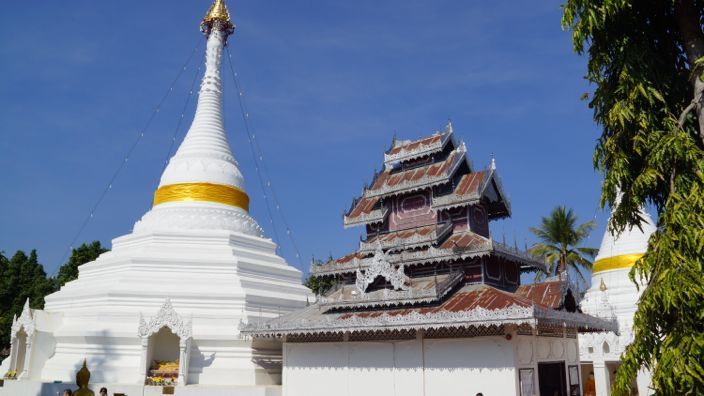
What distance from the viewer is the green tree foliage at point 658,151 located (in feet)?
28.2

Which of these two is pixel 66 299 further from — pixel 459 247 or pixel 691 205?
pixel 691 205

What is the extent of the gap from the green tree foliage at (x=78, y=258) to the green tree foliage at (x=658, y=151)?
42689 mm

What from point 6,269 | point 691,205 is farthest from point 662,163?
point 6,269

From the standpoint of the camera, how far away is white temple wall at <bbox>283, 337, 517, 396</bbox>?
17266mm

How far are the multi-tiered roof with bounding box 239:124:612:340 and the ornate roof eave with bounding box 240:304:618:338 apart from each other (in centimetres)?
3

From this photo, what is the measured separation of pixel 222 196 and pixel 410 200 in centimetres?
1109

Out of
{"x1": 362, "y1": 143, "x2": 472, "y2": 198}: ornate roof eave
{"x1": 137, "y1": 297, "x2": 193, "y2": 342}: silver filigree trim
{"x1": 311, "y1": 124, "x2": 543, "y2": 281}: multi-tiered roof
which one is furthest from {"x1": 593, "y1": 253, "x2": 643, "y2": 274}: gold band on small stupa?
{"x1": 137, "y1": 297, "x2": 193, "y2": 342}: silver filigree trim

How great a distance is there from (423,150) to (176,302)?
12.3 metres

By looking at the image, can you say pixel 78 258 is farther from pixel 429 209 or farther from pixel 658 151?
pixel 658 151

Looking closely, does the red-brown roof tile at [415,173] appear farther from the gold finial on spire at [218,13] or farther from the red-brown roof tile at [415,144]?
the gold finial on spire at [218,13]

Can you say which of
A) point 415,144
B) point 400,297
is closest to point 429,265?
point 400,297

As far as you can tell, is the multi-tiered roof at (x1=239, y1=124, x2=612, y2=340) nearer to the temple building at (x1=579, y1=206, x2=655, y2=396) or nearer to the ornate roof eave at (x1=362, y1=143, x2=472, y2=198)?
the ornate roof eave at (x1=362, y1=143, x2=472, y2=198)

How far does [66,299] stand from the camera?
26188 mm

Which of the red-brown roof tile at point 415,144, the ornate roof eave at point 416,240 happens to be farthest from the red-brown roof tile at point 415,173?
the ornate roof eave at point 416,240
